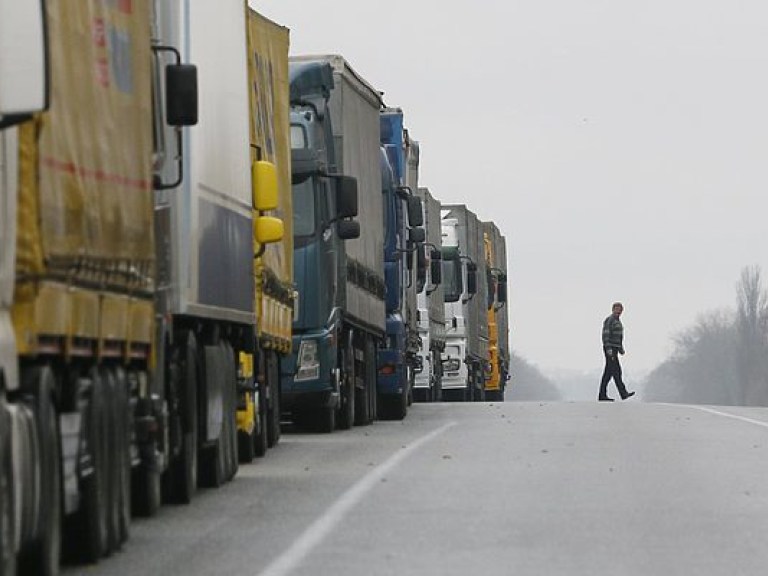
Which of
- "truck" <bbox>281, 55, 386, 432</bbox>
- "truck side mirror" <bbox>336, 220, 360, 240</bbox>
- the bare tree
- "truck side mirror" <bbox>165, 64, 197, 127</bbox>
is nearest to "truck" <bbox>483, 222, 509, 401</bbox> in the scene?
"truck" <bbox>281, 55, 386, 432</bbox>

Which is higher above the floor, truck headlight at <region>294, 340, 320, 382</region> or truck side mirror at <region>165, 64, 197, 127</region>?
truck side mirror at <region>165, 64, 197, 127</region>

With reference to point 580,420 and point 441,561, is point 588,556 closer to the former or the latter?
point 441,561

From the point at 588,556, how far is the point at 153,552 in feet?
7.48

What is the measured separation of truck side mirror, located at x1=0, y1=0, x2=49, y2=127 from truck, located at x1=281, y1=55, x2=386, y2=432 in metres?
16.4

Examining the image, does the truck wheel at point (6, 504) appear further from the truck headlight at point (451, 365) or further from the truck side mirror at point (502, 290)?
the truck side mirror at point (502, 290)

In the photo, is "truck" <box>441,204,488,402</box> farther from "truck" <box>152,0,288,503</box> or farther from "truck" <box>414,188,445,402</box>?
"truck" <box>152,0,288,503</box>

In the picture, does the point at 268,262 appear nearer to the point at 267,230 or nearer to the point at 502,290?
the point at 267,230

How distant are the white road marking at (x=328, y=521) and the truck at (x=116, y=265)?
966 millimetres

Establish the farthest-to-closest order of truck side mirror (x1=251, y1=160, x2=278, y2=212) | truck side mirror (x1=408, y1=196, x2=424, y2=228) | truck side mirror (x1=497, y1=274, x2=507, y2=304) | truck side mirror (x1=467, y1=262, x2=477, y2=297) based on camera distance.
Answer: truck side mirror (x1=497, y1=274, x2=507, y2=304), truck side mirror (x1=467, y1=262, x2=477, y2=297), truck side mirror (x1=408, y1=196, x2=424, y2=228), truck side mirror (x1=251, y1=160, x2=278, y2=212)

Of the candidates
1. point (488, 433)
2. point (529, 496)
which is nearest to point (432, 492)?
point (529, 496)

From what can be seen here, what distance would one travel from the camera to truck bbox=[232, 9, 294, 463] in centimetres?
2181

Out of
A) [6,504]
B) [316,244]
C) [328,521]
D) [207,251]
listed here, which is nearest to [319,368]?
[316,244]

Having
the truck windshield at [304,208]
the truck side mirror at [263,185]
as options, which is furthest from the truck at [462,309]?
the truck side mirror at [263,185]

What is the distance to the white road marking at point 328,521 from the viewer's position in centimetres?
1278
